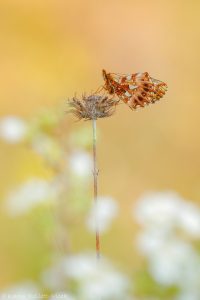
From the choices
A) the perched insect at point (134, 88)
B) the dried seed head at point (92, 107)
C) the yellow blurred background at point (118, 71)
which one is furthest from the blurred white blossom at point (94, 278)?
the yellow blurred background at point (118, 71)

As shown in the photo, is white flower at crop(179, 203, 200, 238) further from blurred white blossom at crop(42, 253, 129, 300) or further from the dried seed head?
the dried seed head

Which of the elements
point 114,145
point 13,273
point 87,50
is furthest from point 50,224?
point 87,50

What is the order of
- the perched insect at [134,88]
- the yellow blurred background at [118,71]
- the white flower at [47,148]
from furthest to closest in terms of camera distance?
the yellow blurred background at [118,71], the perched insect at [134,88], the white flower at [47,148]

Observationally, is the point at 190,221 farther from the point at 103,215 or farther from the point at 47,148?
the point at 47,148

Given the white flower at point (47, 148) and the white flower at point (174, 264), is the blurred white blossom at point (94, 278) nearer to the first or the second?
the white flower at point (174, 264)

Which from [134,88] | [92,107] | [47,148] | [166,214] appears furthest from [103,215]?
[134,88]

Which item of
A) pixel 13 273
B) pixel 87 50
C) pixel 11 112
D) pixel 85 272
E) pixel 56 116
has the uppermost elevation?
pixel 87 50

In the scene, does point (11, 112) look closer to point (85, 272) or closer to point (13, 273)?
point (13, 273)
